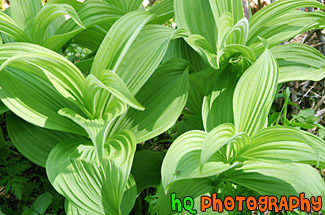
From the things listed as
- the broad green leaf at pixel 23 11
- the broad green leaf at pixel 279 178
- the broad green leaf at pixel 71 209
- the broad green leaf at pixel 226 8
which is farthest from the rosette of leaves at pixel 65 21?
the broad green leaf at pixel 279 178

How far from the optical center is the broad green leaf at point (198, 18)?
4.88 feet

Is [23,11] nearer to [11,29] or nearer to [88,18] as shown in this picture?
[11,29]

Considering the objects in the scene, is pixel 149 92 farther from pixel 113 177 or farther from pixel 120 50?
pixel 113 177

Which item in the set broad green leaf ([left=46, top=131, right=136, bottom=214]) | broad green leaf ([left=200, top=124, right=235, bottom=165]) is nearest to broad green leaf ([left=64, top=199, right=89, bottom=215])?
broad green leaf ([left=46, top=131, right=136, bottom=214])

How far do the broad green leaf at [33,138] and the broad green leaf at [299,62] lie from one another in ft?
2.75

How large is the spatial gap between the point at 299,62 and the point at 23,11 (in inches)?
44.0

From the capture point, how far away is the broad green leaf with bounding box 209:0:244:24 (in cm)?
143

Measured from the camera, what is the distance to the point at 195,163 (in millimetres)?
1136

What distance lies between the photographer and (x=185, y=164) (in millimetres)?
1137

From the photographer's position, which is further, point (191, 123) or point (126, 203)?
point (191, 123)

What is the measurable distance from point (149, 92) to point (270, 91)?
43 centimetres

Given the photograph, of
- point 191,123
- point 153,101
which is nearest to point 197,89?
point 191,123

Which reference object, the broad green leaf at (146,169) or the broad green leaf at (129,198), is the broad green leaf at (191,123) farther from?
the broad green leaf at (129,198)

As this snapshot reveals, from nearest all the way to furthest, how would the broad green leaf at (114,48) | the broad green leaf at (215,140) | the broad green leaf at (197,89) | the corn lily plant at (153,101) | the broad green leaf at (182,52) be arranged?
the broad green leaf at (215,140) → the corn lily plant at (153,101) → the broad green leaf at (114,48) → the broad green leaf at (197,89) → the broad green leaf at (182,52)
